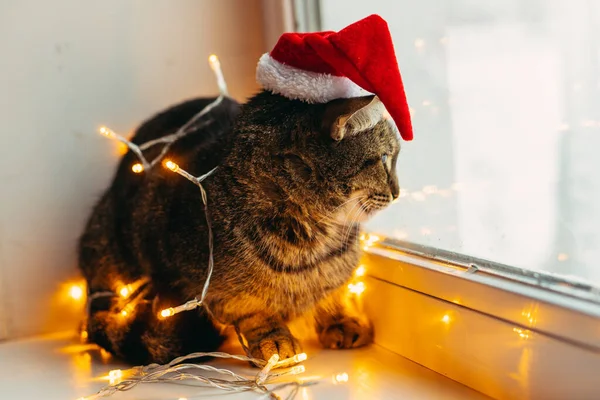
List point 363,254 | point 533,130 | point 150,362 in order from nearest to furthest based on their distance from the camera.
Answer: point 533,130, point 150,362, point 363,254

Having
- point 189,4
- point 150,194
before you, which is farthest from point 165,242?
point 189,4

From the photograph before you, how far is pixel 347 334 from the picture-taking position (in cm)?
112

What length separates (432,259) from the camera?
1.03 meters

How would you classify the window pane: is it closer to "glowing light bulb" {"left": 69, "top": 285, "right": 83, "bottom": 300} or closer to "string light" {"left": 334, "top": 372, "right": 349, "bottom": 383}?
"string light" {"left": 334, "top": 372, "right": 349, "bottom": 383}

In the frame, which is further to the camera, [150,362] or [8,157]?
[8,157]

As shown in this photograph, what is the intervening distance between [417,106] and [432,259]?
1.03 ft

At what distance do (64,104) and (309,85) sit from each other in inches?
26.1

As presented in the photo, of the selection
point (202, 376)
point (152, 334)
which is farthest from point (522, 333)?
point (152, 334)

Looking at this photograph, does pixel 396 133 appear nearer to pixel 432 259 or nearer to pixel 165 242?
pixel 432 259

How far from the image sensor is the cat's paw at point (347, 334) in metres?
1.12

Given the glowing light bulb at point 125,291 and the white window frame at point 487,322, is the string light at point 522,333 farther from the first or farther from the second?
the glowing light bulb at point 125,291

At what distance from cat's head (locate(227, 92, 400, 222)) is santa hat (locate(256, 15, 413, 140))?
3 cm

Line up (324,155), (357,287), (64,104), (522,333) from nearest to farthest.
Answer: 1. (522,333)
2. (324,155)
3. (357,287)
4. (64,104)

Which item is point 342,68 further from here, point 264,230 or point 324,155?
point 264,230
